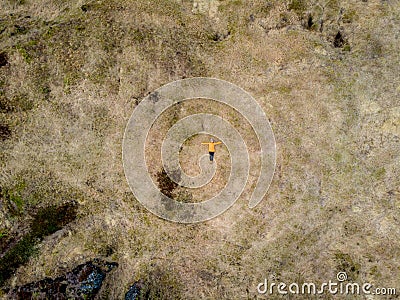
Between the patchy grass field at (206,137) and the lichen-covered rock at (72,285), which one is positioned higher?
the patchy grass field at (206,137)

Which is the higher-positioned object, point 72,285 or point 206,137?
point 206,137

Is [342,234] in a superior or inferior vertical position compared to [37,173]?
inferior

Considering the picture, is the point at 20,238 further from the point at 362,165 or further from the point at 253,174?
the point at 362,165

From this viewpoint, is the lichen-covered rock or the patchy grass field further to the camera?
the patchy grass field

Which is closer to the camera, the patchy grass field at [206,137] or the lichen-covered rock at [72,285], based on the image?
the lichen-covered rock at [72,285]

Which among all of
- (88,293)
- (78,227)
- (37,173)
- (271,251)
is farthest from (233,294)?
(37,173)

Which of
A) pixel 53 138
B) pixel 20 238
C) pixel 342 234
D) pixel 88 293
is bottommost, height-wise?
pixel 88 293

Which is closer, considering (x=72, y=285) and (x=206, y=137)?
(x=72, y=285)

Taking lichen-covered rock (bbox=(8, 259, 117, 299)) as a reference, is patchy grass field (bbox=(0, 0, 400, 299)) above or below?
above
